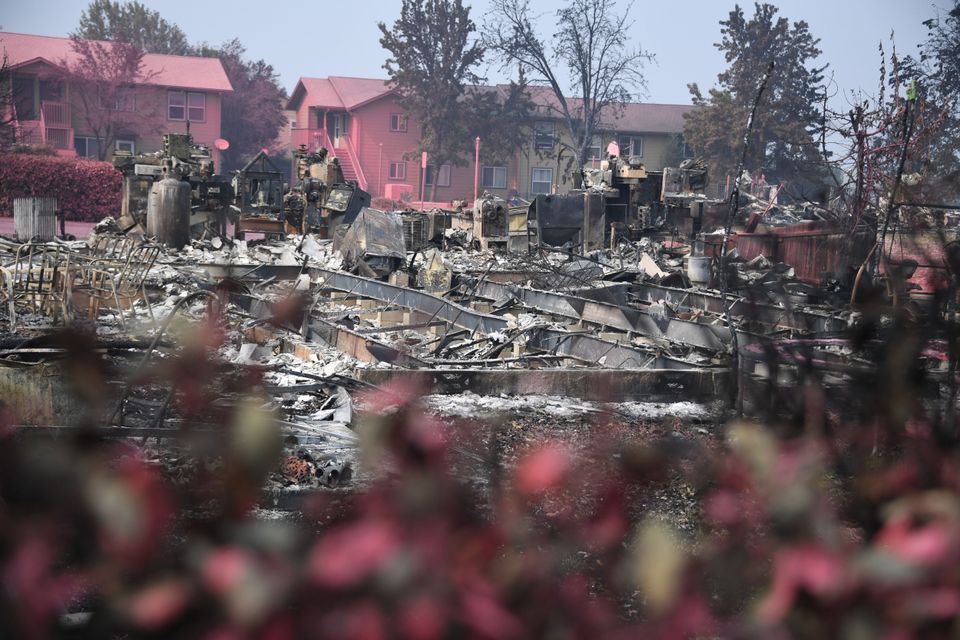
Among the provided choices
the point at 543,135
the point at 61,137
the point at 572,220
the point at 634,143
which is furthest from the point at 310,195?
the point at 634,143

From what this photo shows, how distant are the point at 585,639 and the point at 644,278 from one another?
689 inches

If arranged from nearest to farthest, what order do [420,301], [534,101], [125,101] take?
[420,301]
[125,101]
[534,101]

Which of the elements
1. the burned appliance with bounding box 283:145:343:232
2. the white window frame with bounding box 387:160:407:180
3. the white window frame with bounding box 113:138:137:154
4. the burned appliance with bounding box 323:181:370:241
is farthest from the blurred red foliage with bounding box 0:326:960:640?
the white window frame with bounding box 387:160:407:180

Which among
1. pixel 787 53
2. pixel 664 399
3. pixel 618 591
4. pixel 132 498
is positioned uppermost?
pixel 787 53

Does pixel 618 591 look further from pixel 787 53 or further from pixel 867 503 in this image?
pixel 787 53

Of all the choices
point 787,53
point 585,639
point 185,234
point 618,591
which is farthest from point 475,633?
point 787,53

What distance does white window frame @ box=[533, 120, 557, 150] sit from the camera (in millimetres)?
61625

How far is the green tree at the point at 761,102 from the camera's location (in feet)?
180

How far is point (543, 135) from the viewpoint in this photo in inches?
2426

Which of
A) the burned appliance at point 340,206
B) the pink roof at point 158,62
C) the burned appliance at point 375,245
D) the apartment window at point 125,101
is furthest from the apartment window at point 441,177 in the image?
the burned appliance at point 375,245

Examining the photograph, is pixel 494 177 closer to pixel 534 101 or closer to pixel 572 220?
pixel 534 101

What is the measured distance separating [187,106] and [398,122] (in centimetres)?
1290

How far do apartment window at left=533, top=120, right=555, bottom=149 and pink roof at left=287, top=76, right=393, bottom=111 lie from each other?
953cm

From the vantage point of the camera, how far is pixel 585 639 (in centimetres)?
130
